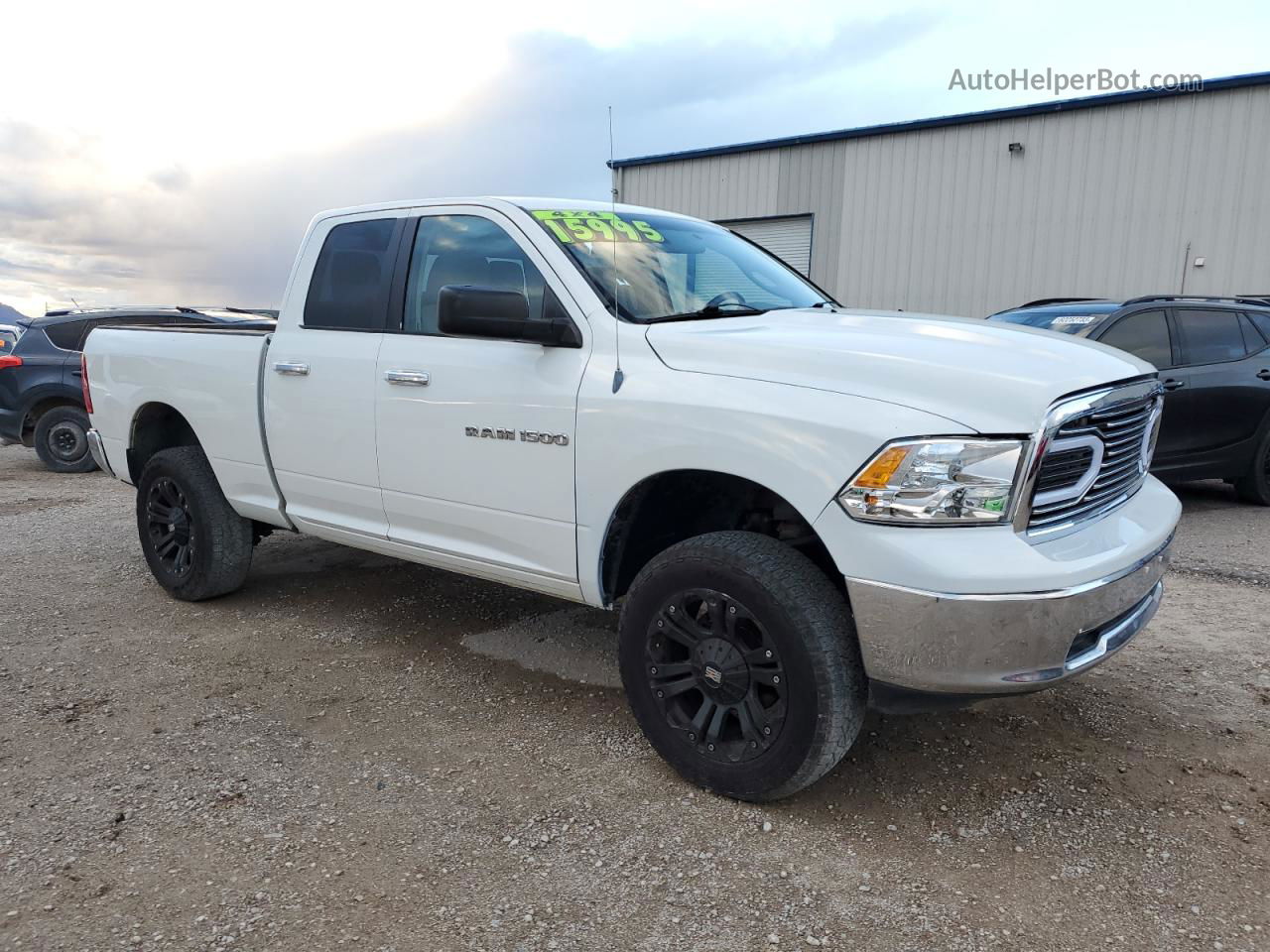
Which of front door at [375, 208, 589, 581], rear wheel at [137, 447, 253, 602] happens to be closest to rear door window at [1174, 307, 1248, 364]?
front door at [375, 208, 589, 581]

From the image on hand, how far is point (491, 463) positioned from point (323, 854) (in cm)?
144

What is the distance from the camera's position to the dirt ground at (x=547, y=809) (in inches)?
95.4

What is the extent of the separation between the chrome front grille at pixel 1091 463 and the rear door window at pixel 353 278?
275 centimetres

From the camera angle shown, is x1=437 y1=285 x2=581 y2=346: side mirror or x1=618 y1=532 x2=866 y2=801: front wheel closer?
x1=618 y1=532 x2=866 y2=801: front wheel

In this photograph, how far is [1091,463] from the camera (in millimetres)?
2740

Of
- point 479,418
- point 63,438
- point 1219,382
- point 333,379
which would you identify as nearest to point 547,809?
point 479,418

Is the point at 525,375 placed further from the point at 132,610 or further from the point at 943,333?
the point at 132,610

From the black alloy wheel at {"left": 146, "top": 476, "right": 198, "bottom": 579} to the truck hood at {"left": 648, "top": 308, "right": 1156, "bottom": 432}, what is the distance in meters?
3.16

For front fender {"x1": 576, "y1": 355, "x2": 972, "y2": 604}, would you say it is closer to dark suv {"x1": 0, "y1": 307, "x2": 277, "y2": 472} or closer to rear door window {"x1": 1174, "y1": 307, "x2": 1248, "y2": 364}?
rear door window {"x1": 1174, "y1": 307, "x2": 1248, "y2": 364}

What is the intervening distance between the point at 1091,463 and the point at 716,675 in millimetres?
1289

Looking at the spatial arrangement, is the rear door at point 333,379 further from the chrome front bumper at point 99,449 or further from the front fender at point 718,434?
the chrome front bumper at point 99,449

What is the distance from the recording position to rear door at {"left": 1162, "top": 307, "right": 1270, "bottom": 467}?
7.34 m

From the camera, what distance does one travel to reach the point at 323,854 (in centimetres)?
271

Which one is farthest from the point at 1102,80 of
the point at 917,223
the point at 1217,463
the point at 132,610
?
the point at 132,610
